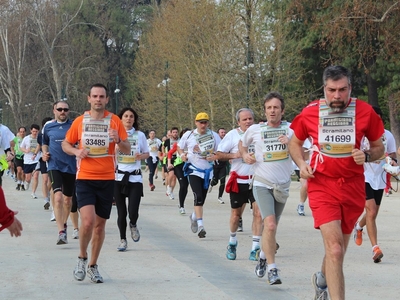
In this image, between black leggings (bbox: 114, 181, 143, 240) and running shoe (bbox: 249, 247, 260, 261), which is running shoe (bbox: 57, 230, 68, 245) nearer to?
black leggings (bbox: 114, 181, 143, 240)

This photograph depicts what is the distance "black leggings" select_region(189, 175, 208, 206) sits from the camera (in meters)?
13.8

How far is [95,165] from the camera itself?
9531 mm

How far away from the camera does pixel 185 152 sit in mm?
14477

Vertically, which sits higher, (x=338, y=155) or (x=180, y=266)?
(x=338, y=155)

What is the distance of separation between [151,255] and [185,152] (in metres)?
3.09

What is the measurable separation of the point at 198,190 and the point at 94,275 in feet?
15.5

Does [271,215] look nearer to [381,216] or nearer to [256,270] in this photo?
[256,270]

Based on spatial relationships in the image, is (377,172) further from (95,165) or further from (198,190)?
(95,165)

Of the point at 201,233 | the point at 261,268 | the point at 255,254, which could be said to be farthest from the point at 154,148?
the point at 261,268

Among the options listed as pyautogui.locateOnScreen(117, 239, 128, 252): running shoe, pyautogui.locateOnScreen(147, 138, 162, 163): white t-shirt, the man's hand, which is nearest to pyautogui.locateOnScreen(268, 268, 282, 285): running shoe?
the man's hand

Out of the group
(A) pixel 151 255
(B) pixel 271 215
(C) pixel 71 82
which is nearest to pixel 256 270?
(B) pixel 271 215

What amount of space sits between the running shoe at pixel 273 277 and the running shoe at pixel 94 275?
171cm

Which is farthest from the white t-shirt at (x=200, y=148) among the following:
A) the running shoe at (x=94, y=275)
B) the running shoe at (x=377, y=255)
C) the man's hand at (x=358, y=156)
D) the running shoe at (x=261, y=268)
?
the man's hand at (x=358, y=156)

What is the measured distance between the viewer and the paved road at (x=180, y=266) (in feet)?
29.0
